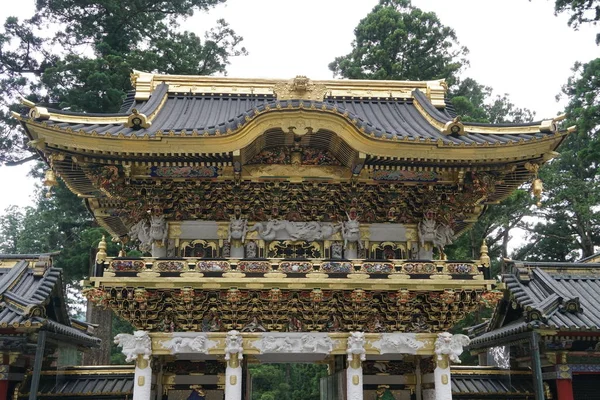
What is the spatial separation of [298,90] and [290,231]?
275 cm

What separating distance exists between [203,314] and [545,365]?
7.48 meters

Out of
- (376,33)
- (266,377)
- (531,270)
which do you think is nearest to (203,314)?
(531,270)

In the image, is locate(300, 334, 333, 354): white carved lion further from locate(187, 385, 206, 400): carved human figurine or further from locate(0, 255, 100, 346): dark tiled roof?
locate(0, 255, 100, 346): dark tiled roof

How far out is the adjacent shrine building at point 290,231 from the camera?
29.8 feet

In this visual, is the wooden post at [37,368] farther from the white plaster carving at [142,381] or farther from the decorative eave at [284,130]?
the decorative eave at [284,130]

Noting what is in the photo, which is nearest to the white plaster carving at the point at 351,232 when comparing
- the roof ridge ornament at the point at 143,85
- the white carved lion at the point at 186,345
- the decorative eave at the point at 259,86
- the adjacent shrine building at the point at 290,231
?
the adjacent shrine building at the point at 290,231

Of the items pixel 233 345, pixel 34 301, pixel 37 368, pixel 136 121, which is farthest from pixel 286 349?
pixel 34 301

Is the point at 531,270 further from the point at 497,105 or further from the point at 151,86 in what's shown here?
the point at 497,105

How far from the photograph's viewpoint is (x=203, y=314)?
951cm

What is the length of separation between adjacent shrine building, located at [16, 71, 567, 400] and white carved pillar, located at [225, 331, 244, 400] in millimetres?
25

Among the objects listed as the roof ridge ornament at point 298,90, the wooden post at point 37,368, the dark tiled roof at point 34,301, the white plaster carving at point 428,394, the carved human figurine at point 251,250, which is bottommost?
the white plaster carving at point 428,394

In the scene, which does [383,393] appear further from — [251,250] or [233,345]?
[251,250]

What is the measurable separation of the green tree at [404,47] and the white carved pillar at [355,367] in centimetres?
1882

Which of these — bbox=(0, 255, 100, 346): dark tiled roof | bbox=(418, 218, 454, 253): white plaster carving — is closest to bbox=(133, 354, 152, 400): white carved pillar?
bbox=(0, 255, 100, 346): dark tiled roof
